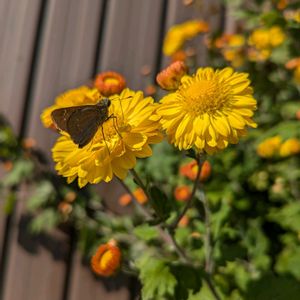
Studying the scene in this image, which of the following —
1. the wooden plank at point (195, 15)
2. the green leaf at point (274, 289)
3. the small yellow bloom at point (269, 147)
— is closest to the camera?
the green leaf at point (274, 289)

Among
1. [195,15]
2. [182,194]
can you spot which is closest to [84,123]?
[182,194]

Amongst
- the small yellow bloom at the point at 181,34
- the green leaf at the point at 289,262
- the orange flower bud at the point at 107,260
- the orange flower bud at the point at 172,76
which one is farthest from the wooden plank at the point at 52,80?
the orange flower bud at the point at 172,76

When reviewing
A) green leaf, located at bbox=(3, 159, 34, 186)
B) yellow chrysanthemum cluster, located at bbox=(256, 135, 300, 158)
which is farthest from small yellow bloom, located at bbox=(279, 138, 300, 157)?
green leaf, located at bbox=(3, 159, 34, 186)

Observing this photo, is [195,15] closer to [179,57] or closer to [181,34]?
[181,34]

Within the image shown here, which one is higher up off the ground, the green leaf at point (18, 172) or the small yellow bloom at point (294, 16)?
the small yellow bloom at point (294, 16)

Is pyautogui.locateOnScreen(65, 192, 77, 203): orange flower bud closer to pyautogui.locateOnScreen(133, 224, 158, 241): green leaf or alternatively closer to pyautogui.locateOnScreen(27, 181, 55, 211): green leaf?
pyautogui.locateOnScreen(27, 181, 55, 211): green leaf

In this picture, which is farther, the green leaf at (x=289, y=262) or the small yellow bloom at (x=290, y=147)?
the small yellow bloom at (x=290, y=147)

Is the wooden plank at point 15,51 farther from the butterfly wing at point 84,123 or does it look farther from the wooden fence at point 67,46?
the butterfly wing at point 84,123

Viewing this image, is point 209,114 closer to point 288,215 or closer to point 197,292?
point 197,292
